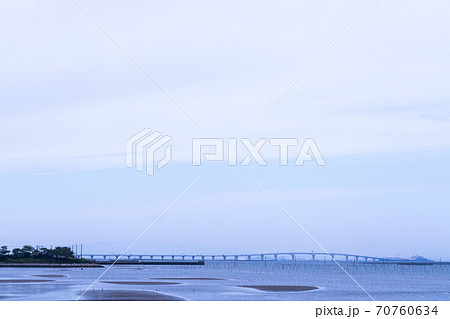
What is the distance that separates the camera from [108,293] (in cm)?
5625

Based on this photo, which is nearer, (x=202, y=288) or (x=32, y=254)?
(x=202, y=288)

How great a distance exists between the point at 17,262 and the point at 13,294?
129 meters

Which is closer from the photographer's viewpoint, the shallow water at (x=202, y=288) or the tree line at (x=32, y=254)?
the shallow water at (x=202, y=288)

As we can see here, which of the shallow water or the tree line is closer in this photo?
the shallow water
